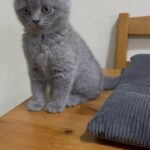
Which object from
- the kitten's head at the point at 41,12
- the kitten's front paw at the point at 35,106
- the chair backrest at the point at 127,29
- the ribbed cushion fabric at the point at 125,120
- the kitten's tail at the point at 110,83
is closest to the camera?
the ribbed cushion fabric at the point at 125,120

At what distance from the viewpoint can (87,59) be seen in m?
0.91

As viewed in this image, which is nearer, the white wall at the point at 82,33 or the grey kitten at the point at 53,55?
the grey kitten at the point at 53,55

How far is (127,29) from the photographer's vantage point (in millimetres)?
1303

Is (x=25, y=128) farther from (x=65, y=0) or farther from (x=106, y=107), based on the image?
(x=65, y=0)

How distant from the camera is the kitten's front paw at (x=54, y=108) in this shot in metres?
0.81

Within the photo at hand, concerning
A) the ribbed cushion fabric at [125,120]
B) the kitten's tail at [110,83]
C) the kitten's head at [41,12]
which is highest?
the kitten's head at [41,12]

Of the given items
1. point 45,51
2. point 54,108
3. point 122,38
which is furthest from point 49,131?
point 122,38

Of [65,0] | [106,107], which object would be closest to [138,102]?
[106,107]

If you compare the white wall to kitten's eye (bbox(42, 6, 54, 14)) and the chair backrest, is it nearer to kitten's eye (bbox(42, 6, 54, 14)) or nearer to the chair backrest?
the chair backrest

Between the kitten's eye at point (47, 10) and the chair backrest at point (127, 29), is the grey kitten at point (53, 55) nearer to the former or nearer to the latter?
the kitten's eye at point (47, 10)

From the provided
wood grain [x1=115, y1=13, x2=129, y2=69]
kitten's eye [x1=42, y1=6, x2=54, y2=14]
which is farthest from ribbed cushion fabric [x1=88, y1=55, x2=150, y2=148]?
wood grain [x1=115, y1=13, x2=129, y2=69]

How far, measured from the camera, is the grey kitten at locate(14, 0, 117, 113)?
0.74 meters

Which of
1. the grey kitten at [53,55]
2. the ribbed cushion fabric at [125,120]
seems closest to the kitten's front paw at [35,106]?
the grey kitten at [53,55]

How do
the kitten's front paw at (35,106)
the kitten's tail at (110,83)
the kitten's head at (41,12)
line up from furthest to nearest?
the kitten's tail at (110,83)
the kitten's front paw at (35,106)
the kitten's head at (41,12)
